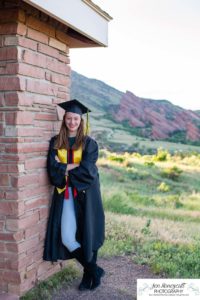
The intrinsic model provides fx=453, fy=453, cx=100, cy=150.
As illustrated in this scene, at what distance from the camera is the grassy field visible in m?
5.73

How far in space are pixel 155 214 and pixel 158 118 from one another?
22.3 metres

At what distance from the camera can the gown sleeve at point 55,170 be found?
4.23 meters

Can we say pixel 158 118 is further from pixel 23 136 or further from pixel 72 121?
pixel 23 136

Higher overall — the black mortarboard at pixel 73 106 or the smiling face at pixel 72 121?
the black mortarboard at pixel 73 106

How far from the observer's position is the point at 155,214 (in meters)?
9.62

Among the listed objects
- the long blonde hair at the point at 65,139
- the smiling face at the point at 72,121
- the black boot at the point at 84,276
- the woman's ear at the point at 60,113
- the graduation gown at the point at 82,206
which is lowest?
the black boot at the point at 84,276

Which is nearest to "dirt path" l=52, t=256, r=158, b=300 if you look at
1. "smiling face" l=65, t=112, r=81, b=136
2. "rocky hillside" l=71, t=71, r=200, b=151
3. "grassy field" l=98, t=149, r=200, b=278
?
"grassy field" l=98, t=149, r=200, b=278

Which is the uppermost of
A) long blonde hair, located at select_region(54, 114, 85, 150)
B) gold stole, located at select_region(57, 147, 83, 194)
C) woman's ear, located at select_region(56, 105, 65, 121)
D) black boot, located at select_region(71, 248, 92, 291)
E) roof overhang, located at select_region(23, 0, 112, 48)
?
roof overhang, located at select_region(23, 0, 112, 48)

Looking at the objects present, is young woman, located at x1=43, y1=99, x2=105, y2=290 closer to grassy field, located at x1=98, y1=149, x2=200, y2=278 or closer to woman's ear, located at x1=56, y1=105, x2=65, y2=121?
woman's ear, located at x1=56, y1=105, x2=65, y2=121

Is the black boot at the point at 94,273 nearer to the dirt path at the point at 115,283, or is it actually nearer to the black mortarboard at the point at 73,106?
the dirt path at the point at 115,283

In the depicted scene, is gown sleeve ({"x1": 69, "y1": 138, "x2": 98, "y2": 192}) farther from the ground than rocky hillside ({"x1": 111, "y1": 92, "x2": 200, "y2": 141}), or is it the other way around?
rocky hillside ({"x1": 111, "y1": 92, "x2": 200, "y2": 141})

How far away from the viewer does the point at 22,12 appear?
3.87 m

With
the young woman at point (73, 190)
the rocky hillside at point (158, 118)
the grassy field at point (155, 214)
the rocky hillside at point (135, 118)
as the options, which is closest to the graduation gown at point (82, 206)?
the young woman at point (73, 190)

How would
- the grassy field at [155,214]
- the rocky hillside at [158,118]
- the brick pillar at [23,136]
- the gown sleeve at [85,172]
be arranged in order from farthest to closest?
the rocky hillside at [158,118] → the grassy field at [155,214] → the gown sleeve at [85,172] → the brick pillar at [23,136]
